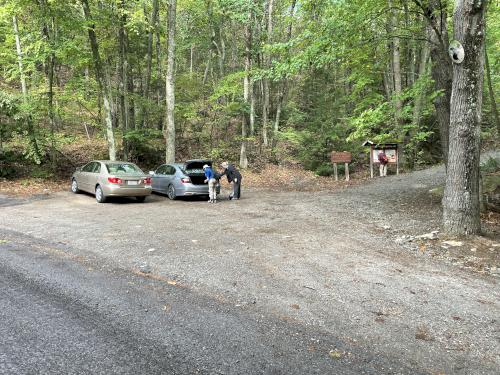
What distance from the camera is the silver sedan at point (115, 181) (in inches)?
512

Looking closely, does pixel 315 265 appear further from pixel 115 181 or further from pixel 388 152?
pixel 388 152

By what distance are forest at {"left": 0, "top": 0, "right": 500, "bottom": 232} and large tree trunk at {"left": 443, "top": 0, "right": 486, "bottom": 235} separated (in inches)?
3.4

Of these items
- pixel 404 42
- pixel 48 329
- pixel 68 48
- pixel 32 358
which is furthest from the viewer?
pixel 404 42

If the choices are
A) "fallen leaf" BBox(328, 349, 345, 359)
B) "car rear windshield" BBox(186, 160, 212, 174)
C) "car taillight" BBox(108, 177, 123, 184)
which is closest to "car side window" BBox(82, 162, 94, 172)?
"car taillight" BBox(108, 177, 123, 184)

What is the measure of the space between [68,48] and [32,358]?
16.2 meters

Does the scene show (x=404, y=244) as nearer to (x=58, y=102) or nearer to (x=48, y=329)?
(x=48, y=329)

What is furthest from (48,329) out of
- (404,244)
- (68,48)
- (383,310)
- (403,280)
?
(68,48)

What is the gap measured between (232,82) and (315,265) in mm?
18268

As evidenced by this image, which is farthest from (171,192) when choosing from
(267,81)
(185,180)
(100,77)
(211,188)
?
(267,81)

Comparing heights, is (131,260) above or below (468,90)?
below

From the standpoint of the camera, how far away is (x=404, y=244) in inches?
309

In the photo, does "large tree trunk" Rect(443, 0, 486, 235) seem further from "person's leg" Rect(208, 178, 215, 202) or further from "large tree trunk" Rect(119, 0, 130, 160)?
"large tree trunk" Rect(119, 0, 130, 160)

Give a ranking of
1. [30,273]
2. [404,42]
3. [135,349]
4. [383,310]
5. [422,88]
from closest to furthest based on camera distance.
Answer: [135,349]
[383,310]
[30,273]
[422,88]
[404,42]

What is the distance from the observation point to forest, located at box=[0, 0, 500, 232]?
10.5m
